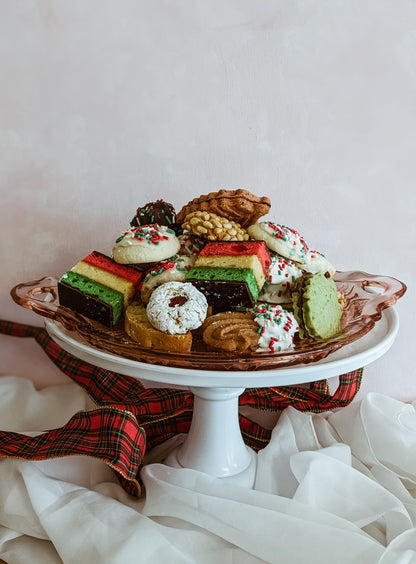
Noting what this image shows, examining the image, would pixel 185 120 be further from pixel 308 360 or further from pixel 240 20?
pixel 308 360

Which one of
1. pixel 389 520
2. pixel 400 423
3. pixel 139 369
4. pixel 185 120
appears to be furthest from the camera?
pixel 185 120

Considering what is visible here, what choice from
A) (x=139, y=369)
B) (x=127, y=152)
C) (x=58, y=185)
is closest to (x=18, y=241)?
(x=58, y=185)

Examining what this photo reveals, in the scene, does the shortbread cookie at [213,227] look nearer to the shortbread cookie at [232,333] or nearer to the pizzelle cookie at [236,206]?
the pizzelle cookie at [236,206]

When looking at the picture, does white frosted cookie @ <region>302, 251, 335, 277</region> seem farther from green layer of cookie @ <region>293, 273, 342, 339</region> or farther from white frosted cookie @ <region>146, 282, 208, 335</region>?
white frosted cookie @ <region>146, 282, 208, 335</region>

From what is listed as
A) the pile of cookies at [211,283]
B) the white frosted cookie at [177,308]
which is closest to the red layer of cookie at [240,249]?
the pile of cookies at [211,283]

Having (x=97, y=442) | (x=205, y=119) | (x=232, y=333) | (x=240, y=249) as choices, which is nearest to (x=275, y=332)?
(x=232, y=333)

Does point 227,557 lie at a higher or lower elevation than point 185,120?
lower

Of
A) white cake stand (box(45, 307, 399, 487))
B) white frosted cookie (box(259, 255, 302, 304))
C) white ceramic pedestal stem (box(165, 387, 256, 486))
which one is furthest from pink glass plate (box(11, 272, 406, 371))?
white ceramic pedestal stem (box(165, 387, 256, 486))
